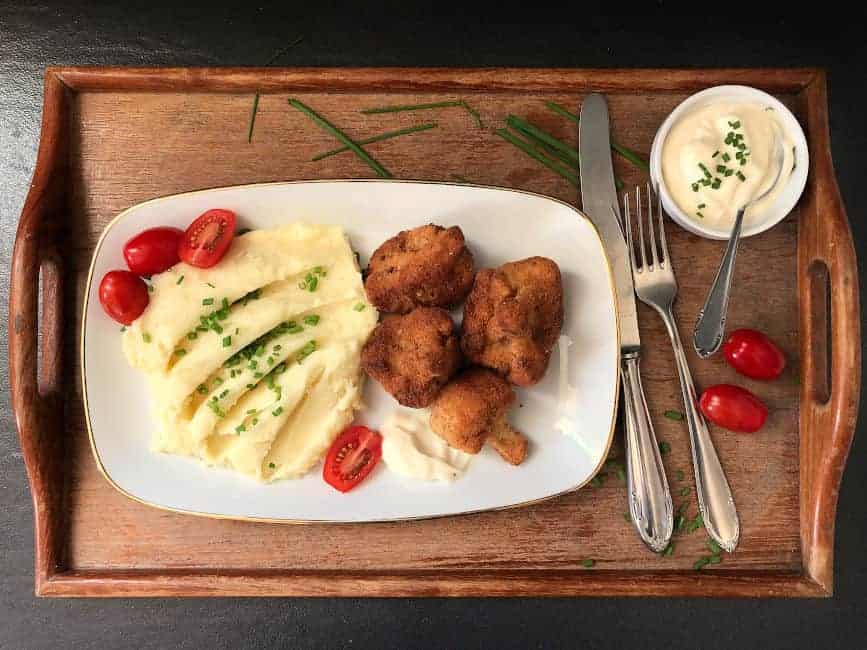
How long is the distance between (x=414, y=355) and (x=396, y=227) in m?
0.65

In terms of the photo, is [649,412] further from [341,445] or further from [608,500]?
[341,445]

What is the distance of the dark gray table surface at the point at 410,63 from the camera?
354 centimetres

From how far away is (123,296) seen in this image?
3049mm

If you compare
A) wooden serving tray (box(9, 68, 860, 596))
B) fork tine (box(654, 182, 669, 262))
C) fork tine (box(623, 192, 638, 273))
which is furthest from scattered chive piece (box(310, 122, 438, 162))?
fork tine (box(654, 182, 669, 262))

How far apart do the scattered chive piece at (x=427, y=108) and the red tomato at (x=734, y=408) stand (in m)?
1.72

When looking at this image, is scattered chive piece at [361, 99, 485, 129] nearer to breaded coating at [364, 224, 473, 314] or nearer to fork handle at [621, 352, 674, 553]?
breaded coating at [364, 224, 473, 314]

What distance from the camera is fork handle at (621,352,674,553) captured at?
3.27 meters

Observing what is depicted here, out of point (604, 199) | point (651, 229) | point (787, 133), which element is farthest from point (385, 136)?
point (787, 133)

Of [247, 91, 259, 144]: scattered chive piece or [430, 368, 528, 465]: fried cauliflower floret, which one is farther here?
[247, 91, 259, 144]: scattered chive piece

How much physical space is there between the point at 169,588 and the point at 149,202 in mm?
1838

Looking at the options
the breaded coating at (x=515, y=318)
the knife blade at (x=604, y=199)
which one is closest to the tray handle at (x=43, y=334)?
the breaded coating at (x=515, y=318)

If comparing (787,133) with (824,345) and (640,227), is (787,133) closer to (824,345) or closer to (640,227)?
(640,227)

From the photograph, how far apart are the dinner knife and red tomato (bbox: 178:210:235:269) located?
170 cm

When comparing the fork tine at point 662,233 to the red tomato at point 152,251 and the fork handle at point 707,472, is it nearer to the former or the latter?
the fork handle at point 707,472
